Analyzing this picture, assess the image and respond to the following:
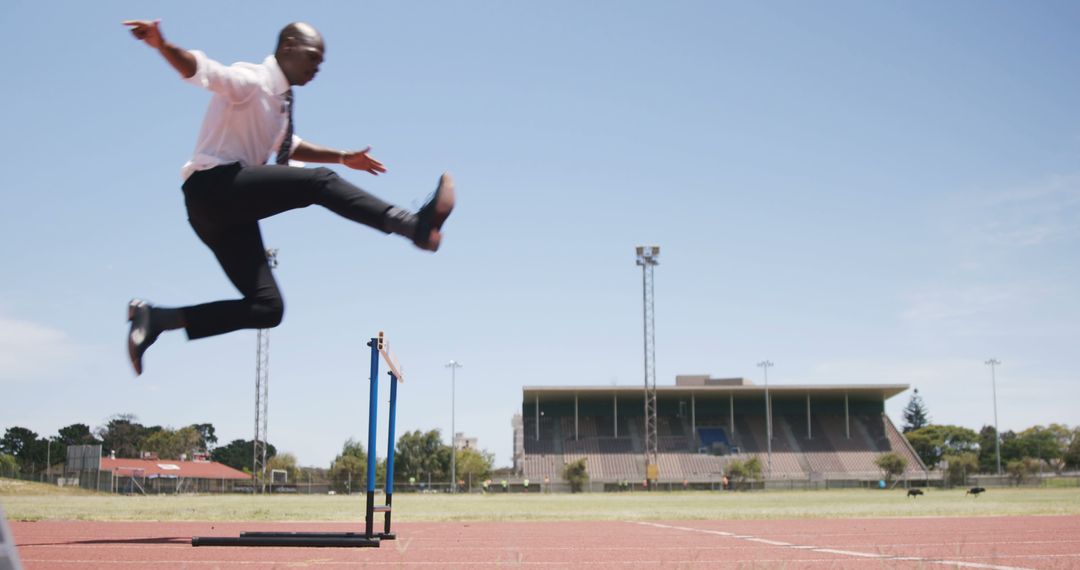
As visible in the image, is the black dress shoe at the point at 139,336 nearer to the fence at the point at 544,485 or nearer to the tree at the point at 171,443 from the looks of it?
the fence at the point at 544,485

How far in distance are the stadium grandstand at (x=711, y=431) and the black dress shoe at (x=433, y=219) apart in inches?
2404

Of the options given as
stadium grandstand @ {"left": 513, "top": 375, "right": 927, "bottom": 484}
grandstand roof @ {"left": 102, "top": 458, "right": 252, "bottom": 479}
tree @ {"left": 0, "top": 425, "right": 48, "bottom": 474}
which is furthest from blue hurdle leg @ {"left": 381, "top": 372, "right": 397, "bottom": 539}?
tree @ {"left": 0, "top": 425, "right": 48, "bottom": 474}

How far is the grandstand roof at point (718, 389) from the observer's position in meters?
68.8

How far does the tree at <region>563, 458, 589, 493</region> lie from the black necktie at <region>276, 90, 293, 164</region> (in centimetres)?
5470

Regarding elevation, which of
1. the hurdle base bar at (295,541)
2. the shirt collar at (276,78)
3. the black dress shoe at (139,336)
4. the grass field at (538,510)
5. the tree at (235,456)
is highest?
the shirt collar at (276,78)

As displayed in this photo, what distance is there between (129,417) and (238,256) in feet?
380

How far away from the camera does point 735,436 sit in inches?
2702

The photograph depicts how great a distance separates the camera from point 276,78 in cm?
348

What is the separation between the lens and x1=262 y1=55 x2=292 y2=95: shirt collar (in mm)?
3467

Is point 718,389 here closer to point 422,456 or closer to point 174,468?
point 422,456

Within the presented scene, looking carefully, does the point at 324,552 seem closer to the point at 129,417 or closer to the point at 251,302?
the point at 251,302

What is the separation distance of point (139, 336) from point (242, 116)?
905 millimetres

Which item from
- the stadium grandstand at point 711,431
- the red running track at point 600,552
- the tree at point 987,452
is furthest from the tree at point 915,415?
the red running track at point 600,552

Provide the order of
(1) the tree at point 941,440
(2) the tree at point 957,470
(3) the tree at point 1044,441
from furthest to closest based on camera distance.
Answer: (1) the tree at point 941,440 < (3) the tree at point 1044,441 < (2) the tree at point 957,470
